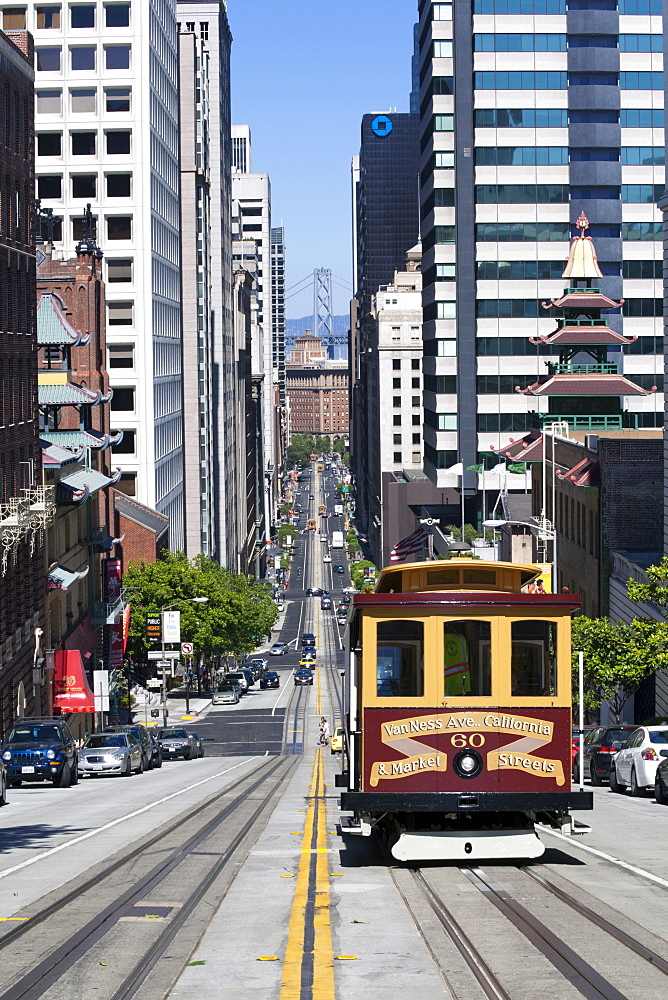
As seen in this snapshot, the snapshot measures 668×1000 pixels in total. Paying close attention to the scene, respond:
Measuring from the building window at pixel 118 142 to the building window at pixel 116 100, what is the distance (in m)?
1.35

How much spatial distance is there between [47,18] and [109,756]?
197 feet

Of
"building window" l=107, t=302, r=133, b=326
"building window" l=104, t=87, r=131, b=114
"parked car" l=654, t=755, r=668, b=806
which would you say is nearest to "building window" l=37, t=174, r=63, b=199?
"building window" l=104, t=87, r=131, b=114

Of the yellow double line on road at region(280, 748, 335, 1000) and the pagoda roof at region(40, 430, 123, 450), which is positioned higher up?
the pagoda roof at region(40, 430, 123, 450)

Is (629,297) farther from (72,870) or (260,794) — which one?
(72,870)

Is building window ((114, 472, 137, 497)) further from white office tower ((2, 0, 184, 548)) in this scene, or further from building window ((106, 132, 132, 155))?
building window ((106, 132, 132, 155))

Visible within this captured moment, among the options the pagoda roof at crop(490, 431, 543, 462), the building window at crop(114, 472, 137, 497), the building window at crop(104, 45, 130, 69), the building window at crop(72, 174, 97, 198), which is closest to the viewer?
the pagoda roof at crop(490, 431, 543, 462)

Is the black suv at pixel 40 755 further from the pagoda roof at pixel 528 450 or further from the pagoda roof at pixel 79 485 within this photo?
the pagoda roof at pixel 528 450

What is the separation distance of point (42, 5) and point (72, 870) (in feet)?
258

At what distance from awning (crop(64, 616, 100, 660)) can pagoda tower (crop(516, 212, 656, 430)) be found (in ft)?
77.5

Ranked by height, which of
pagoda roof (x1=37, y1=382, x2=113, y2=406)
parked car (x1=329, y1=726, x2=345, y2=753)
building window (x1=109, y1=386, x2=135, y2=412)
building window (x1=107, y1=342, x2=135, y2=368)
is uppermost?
building window (x1=107, y1=342, x2=135, y2=368)

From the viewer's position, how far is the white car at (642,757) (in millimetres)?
28891

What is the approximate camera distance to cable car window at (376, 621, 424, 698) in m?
16.1

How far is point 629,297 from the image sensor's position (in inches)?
4129

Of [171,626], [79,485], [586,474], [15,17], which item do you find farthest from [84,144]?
[586,474]
